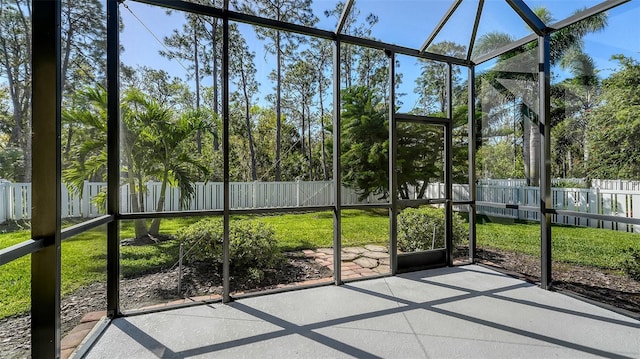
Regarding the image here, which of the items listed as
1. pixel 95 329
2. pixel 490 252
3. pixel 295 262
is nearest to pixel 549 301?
pixel 490 252

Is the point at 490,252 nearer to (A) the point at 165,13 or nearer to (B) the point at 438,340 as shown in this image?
(B) the point at 438,340

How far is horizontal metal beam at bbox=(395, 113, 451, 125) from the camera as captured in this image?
3.78 m

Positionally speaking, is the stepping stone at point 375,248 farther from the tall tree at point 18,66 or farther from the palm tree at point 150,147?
the tall tree at point 18,66

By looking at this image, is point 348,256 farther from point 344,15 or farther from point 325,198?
point 344,15

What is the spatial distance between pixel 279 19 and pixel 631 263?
13.9ft

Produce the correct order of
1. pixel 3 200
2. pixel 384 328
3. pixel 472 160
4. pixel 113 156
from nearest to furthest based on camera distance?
pixel 3 200 → pixel 384 328 → pixel 113 156 → pixel 472 160

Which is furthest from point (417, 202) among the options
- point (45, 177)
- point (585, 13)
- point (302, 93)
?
point (45, 177)

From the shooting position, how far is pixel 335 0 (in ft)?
10.4

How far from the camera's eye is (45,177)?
1543 millimetres

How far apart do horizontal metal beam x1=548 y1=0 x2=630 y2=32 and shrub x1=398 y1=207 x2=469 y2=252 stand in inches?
95.6

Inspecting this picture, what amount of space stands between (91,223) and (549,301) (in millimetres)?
4058

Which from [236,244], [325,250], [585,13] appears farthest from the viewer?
[325,250]

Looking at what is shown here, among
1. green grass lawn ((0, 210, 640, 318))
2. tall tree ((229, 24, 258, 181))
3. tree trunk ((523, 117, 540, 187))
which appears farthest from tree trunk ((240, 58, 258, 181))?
tree trunk ((523, 117, 540, 187))

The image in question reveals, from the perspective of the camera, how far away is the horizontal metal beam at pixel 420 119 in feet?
12.4
